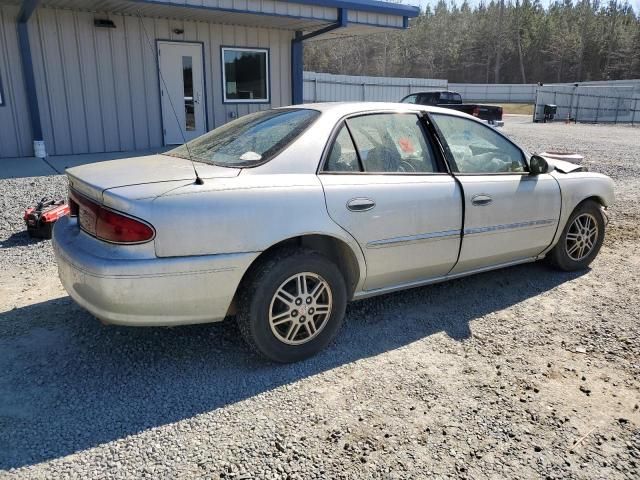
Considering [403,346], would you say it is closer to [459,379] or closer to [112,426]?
[459,379]

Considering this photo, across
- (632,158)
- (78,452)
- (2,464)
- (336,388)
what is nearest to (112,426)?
(78,452)

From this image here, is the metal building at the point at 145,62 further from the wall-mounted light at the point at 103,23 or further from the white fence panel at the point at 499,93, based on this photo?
the white fence panel at the point at 499,93

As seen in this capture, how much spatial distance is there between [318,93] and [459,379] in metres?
30.2

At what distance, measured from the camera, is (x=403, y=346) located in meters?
3.49

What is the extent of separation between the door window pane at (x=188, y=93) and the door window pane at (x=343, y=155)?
9784mm

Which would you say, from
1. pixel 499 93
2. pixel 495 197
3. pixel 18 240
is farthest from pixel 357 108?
pixel 499 93

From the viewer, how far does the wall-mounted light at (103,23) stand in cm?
1049

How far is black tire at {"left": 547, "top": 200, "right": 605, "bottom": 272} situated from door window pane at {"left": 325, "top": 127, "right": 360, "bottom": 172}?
2390 millimetres

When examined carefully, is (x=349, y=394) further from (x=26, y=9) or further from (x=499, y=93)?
(x=499, y=93)

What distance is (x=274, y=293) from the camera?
9.93ft

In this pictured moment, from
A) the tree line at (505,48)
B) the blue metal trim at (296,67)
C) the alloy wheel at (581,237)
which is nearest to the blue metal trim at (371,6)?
the blue metal trim at (296,67)

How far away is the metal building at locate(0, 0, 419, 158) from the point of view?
9.97 metres

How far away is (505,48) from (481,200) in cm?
8741

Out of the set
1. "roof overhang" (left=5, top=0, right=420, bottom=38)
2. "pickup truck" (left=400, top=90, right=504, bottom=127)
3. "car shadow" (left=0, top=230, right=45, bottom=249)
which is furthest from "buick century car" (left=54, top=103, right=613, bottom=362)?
"pickup truck" (left=400, top=90, right=504, bottom=127)
